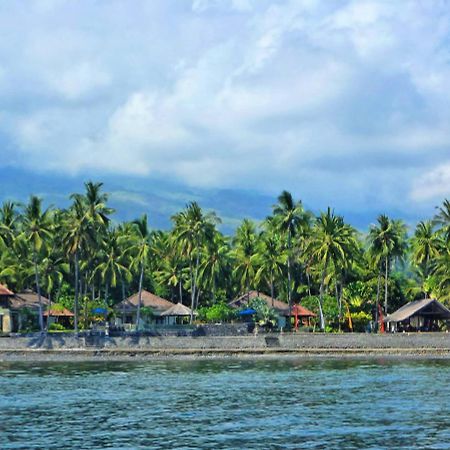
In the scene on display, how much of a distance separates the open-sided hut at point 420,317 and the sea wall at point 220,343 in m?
11.8

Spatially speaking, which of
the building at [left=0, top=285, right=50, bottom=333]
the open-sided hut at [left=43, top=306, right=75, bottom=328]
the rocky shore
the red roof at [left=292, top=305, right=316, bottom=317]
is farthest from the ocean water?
the red roof at [left=292, top=305, right=316, bottom=317]

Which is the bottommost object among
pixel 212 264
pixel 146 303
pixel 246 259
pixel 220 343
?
pixel 220 343

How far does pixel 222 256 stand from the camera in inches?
4439

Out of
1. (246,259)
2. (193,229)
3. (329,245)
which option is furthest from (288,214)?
(246,259)

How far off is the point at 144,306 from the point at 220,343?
27685mm

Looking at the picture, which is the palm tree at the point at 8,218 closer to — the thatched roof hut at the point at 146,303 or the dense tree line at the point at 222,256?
the dense tree line at the point at 222,256

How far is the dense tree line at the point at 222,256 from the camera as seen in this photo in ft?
308

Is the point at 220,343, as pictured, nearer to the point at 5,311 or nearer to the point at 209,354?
the point at 209,354

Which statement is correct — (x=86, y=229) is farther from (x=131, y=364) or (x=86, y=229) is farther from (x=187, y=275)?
(x=187, y=275)

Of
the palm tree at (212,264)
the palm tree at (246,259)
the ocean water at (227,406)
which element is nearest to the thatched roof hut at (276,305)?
the palm tree at (246,259)

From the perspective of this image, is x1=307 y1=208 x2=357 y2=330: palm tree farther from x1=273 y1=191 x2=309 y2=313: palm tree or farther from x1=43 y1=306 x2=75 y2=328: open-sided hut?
x1=43 y1=306 x2=75 y2=328: open-sided hut

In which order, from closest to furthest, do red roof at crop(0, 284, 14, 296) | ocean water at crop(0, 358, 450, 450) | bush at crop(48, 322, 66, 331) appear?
ocean water at crop(0, 358, 450, 450)
bush at crop(48, 322, 66, 331)
red roof at crop(0, 284, 14, 296)

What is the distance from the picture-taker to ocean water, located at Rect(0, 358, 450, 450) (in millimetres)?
35469

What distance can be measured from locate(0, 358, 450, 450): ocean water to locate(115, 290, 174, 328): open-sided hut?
3565 centimetres
